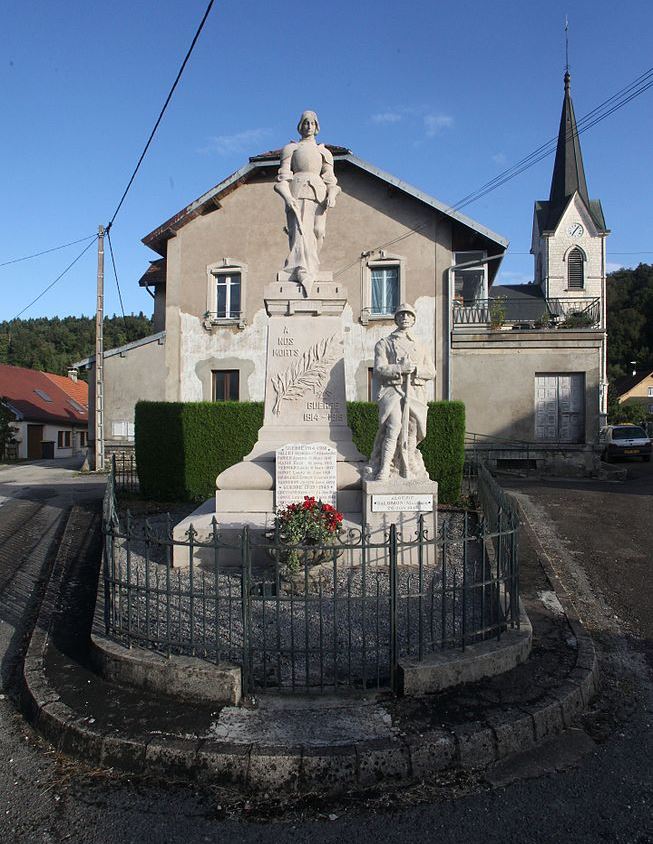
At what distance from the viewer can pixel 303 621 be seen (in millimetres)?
5020

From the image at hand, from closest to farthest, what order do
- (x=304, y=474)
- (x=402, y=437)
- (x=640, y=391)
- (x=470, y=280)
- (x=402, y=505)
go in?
(x=402, y=505) < (x=402, y=437) < (x=304, y=474) < (x=470, y=280) < (x=640, y=391)

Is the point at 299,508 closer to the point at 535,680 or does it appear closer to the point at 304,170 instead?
the point at 535,680

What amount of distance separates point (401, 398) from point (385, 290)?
41.7 feet

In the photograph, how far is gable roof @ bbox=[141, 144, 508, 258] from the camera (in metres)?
18.1

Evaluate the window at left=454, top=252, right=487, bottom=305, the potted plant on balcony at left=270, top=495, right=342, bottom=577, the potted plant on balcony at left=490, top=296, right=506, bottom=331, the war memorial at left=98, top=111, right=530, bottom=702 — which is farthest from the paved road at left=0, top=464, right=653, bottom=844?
the window at left=454, top=252, right=487, bottom=305

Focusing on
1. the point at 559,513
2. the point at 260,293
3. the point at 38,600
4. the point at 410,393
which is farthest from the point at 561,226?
the point at 38,600

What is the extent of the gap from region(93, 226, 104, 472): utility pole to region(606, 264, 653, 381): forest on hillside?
55.0 metres

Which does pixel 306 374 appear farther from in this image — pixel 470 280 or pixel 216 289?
pixel 470 280

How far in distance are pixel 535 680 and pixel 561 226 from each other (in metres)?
45.6

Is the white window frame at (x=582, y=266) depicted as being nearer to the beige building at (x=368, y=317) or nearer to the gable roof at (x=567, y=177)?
the gable roof at (x=567, y=177)

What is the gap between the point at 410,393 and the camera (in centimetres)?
697

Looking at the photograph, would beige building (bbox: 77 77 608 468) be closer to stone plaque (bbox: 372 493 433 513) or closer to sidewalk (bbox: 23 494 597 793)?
stone plaque (bbox: 372 493 433 513)

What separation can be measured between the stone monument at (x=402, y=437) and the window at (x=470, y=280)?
12814 mm

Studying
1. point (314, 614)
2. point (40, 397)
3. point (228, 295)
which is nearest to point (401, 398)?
point (314, 614)
